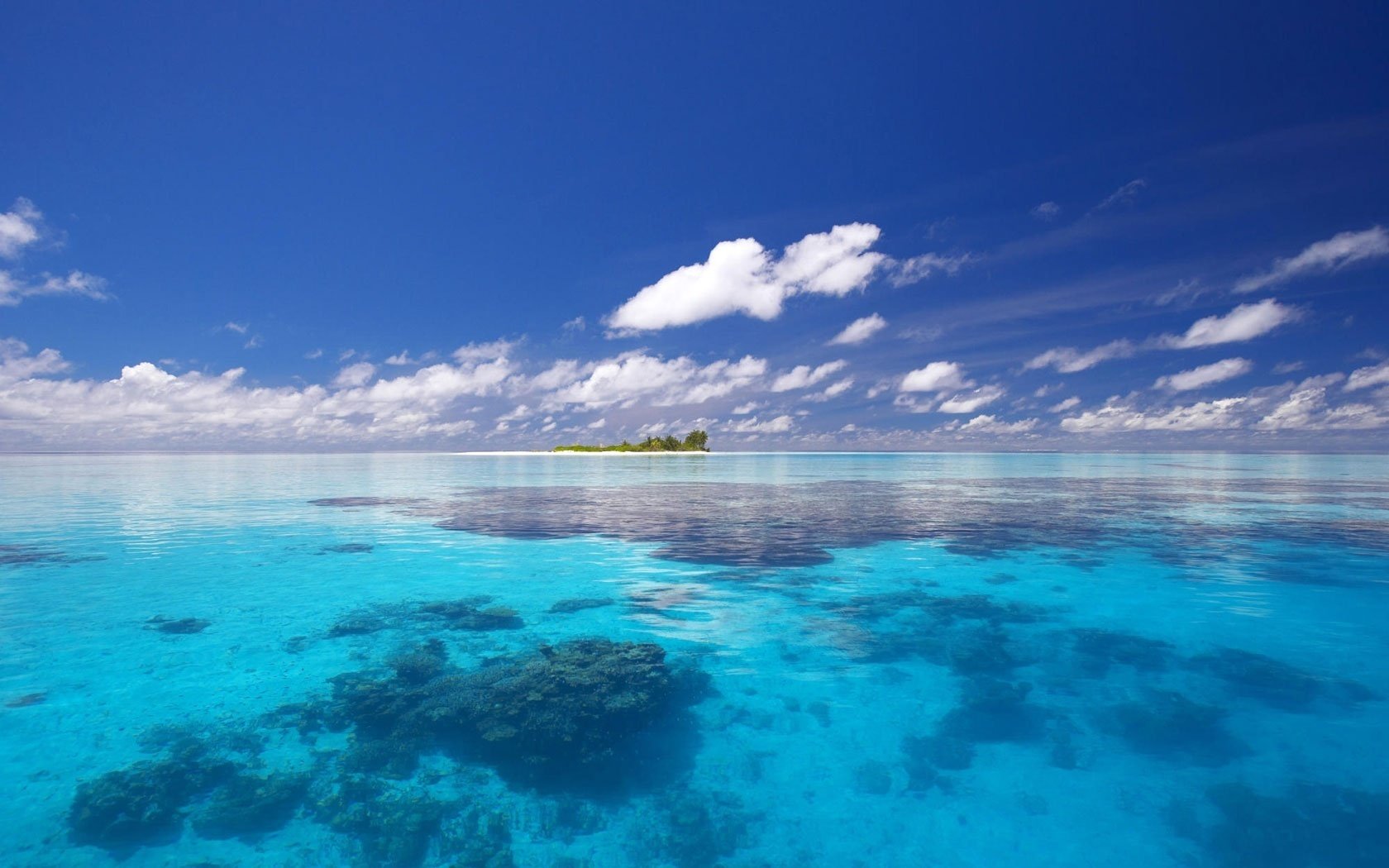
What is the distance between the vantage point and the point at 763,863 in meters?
6.90

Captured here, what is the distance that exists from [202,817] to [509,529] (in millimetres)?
23505

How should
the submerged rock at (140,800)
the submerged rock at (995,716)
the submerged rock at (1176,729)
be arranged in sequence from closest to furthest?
the submerged rock at (140,800)
the submerged rock at (1176,729)
the submerged rock at (995,716)

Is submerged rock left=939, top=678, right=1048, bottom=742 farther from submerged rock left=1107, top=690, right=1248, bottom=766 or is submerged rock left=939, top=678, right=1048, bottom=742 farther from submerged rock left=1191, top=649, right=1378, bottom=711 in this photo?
submerged rock left=1191, top=649, right=1378, bottom=711

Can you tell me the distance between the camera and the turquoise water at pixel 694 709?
7.33 meters

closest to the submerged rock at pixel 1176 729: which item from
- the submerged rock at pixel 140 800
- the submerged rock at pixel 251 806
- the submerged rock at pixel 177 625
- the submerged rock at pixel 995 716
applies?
the submerged rock at pixel 995 716

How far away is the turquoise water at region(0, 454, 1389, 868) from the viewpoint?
24.0 ft

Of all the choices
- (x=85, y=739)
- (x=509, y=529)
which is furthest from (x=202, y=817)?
(x=509, y=529)

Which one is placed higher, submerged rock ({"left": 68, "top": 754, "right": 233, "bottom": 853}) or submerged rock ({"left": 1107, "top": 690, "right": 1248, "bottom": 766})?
submerged rock ({"left": 68, "top": 754, "right": 233, "bottom": 853})

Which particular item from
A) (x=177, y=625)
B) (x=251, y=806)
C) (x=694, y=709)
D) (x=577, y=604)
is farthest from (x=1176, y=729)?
(x=177, y=625)

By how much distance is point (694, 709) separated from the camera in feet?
33.9

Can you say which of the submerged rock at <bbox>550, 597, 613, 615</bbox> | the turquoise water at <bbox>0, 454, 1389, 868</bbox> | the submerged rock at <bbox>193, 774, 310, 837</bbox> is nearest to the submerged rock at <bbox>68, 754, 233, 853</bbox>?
the turquoise water at <bbox>0, 454, 1389, 868</bbox>

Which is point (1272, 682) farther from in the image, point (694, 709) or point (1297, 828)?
point (694, 709)

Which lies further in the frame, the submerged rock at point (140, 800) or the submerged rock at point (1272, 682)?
the submerged rock at point (1272, 682)

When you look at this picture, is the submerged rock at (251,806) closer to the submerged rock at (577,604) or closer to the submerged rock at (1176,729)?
the submerged rock at (577,604)
